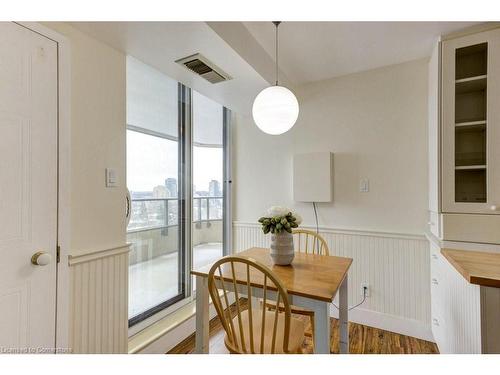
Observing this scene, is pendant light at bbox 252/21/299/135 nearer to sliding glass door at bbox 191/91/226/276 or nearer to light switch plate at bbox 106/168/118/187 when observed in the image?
light switch plate at bbox 106/168/118/187

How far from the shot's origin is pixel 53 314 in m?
1.25

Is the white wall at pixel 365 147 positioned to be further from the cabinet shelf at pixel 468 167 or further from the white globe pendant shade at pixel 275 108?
the white globe pendant shade at pixel 275 108

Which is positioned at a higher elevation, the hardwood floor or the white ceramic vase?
the white ceramic vase

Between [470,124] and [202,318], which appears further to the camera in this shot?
[470,124]

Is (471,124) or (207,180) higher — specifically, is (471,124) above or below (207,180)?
above

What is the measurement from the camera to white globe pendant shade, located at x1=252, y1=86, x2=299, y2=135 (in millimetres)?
1493

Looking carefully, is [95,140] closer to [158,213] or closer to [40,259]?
[40,259]

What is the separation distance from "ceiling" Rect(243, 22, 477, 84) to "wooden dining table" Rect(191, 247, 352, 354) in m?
1.62

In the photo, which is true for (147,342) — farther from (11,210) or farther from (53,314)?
(11,210)

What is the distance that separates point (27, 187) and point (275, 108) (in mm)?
1299

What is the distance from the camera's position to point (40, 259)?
117 centimetres

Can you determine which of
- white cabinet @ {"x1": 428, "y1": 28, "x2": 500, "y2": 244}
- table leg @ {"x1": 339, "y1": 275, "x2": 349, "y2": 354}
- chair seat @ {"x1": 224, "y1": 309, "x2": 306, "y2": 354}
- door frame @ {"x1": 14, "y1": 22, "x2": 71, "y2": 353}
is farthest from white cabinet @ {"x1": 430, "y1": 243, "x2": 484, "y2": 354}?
door frame @ {"x1": 14, "y1": 22, "x2": 71, "y2": 353}

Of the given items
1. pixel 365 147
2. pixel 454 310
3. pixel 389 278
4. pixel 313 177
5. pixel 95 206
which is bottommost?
pixel 389 278

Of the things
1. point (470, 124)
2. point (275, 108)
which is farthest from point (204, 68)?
point (470, 124)
